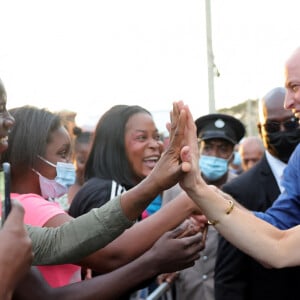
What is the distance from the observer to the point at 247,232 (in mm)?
2756

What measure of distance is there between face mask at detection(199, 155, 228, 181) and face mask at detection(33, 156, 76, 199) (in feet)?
6.57

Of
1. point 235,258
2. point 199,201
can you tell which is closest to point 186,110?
point 199,201

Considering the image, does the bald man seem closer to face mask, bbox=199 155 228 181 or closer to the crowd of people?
face mask, bbox=199 155 228 181

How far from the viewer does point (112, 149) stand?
3.67 meters

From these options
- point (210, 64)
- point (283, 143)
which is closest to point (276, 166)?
point (283, 143)

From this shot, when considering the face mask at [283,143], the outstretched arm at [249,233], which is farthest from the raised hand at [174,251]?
the face mask at [283,143]

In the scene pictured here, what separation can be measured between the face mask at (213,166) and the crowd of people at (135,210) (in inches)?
34.5

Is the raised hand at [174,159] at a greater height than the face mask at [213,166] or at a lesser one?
greater

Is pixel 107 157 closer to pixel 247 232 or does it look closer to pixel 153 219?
pixel 153 219

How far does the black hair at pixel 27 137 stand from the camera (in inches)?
111

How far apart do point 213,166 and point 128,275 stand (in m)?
2.36

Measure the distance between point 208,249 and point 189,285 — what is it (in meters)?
0.29

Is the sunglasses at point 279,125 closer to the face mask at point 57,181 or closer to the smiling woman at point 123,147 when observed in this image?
the smiling woman at point 123,147

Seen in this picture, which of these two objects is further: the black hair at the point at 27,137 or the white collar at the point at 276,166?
the white collar at the point at 276,166
